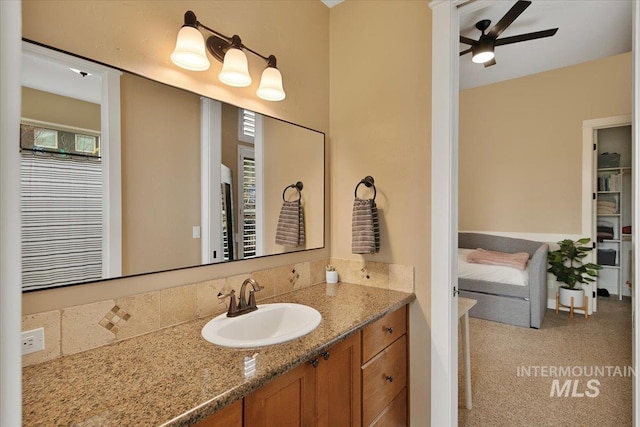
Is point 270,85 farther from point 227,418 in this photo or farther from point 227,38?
point 227,418

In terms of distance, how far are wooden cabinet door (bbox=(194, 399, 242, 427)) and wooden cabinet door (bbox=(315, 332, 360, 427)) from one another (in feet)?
1.14

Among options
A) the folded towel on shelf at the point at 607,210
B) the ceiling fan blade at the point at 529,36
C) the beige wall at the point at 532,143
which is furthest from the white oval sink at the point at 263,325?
the folded towel on shelf at the point at 607,210

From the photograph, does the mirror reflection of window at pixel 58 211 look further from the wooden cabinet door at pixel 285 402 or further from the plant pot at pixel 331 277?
the plant pot at pixel 331 277

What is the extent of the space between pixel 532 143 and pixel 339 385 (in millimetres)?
4587

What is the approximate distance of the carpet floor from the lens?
6.73ft

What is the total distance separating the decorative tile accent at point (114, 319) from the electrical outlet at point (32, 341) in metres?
0.15

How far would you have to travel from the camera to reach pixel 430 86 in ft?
5.63

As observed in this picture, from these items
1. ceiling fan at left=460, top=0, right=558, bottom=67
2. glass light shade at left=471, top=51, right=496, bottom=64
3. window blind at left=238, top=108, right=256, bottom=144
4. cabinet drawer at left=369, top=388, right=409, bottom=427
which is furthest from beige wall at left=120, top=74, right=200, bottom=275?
glass light shade at left=471, top=51, right=496, bottom=64

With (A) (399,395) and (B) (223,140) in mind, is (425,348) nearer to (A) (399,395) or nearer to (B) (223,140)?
(A) (399,395)

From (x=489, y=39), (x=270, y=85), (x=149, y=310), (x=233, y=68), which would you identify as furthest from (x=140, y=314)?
(x=489, y=39)

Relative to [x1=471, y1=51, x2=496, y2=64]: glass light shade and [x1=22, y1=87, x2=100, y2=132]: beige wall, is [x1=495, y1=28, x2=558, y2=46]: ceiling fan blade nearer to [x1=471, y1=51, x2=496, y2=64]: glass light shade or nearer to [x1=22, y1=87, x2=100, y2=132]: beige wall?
[x1=471, y1=51, x2=496, y2=64]: glass light shade

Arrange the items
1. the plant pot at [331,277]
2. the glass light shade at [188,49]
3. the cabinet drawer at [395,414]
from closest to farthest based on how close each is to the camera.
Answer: the glass light shade at [188,49], the cabinet drawer at [395,414], the plant pot at [331,277]

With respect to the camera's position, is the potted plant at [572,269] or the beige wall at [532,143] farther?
the beige wall at [532,143]

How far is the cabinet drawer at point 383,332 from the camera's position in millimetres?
1439
